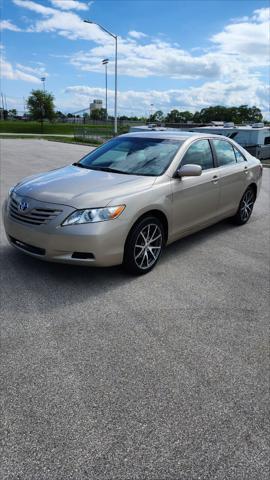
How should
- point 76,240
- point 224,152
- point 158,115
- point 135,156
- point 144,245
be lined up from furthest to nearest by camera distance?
point 158,115 < point 224,152 < point 135,156 < point 144,245 < point 76,240

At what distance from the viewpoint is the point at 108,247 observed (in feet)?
12.8

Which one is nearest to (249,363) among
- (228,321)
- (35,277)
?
(228,321)

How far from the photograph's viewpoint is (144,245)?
431cm

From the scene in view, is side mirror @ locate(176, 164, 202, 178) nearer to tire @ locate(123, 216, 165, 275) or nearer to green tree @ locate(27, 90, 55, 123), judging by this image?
tire @ locate(123, 216, 165, 275)

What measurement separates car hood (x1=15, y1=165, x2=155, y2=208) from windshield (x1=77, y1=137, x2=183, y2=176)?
239mm

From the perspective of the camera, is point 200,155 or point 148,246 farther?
point 200,155

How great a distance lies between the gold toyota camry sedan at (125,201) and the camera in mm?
3834

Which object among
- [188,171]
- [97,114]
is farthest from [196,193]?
[97,114]

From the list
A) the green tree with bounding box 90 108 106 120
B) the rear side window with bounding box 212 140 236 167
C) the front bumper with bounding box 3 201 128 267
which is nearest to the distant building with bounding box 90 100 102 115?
the green tree with bounding box 90 108 106 120

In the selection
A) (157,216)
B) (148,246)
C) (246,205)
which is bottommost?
(148,246)

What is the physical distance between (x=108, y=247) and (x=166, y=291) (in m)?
0.75

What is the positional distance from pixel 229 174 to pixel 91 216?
9.07 feet

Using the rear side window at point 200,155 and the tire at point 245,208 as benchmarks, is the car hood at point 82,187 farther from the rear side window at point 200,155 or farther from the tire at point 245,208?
the tire at point 245,208

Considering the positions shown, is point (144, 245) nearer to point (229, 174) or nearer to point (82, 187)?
point (82, 187)
